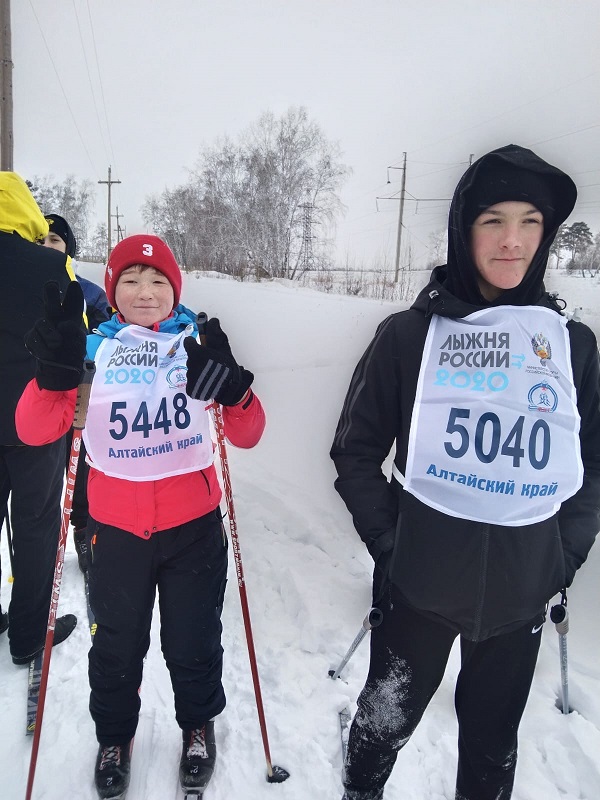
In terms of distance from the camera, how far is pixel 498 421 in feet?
3.90

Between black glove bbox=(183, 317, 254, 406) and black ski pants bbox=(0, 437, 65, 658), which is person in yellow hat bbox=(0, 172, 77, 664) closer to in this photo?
black ski pants bbox=(0, 437, 65, 658)

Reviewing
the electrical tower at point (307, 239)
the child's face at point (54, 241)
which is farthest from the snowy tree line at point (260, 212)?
the child's face at point (54, 241)

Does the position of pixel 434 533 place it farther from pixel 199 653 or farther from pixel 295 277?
pixel 295 277

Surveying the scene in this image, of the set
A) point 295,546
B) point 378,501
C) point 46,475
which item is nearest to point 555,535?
point 378,501

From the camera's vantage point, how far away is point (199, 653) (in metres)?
1.67

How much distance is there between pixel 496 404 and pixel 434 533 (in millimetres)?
384

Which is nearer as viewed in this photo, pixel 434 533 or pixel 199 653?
pixel 434 533

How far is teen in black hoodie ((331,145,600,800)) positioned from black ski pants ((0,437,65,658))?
4.94ft

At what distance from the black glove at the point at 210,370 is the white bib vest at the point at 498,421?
1.96ft

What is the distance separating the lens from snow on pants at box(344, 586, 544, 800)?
1.27 m

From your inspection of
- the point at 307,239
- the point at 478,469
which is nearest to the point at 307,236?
the point at 307,239

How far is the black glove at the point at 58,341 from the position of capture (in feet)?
4.60

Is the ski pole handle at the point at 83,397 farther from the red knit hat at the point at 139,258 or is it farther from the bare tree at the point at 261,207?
the bare tree at the point at 261,207

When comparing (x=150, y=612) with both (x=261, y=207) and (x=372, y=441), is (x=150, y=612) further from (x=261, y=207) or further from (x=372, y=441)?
(x=261, y=207)
